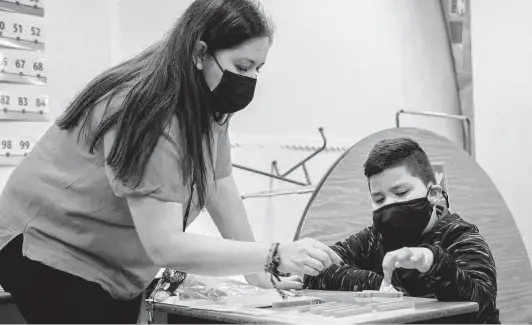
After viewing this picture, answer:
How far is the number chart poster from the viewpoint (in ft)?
8.20

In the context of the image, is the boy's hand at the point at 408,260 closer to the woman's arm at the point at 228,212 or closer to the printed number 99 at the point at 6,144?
the woman's arm at the point at 228,212

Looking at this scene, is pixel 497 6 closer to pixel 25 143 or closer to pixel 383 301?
pixel 25 143

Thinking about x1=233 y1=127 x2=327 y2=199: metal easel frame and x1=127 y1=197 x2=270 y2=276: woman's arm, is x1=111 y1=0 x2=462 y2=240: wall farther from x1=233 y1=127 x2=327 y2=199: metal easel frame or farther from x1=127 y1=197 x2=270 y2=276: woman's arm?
x1=127 y1=197 x2=270 y2=276: woman's arm

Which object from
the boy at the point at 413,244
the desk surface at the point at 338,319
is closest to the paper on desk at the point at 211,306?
the desk surface at the point at 338,319

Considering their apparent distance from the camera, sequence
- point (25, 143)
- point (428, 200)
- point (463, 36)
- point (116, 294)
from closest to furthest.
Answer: point (116, 294) < point (428, 200) < point (25, 143) < point (463, 36)

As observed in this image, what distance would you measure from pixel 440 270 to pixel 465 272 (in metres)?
0.13

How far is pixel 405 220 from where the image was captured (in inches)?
64.0

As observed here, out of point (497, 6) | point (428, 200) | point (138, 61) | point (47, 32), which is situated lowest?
point (428, 200)

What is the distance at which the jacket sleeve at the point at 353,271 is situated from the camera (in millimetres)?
1688

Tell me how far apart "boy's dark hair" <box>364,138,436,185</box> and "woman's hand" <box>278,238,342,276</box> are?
0.61 meters

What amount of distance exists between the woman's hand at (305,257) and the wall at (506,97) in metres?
2.67

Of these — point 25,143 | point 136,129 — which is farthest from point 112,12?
point 136,129

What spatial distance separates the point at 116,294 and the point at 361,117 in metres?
3.24

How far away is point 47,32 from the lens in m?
2.67
